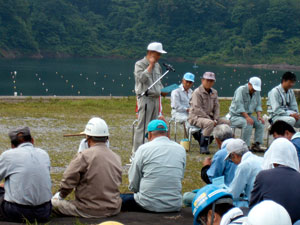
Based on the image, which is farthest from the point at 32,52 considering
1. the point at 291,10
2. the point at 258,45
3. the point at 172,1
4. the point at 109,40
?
the point at 291,10

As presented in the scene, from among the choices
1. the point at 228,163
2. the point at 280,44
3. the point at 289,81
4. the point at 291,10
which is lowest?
the point at 228,163

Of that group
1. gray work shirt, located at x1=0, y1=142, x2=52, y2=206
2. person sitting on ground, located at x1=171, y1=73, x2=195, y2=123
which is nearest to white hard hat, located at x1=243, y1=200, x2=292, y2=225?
gray work shirt, located at x1=0, y1=142, x2=52, y2=206

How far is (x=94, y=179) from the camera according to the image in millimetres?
5023

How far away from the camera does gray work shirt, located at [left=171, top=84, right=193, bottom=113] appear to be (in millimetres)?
10320

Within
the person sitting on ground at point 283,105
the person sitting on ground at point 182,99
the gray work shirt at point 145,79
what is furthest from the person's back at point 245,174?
the person sitting on ground at point 182,99

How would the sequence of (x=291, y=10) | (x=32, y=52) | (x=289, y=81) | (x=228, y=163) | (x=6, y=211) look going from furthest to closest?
(x=291, y=10) < (x=32, y=52) < (x=289, y=81) < (x=228, y=163) < (x=6, y=211)

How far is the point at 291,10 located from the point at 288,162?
94.8 metres

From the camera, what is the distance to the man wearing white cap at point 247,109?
379 inches

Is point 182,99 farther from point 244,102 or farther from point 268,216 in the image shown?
point 268,216

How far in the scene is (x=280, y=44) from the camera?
89.0 meters

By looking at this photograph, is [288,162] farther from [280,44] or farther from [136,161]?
[280,44]

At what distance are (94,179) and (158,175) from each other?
2.15 ft

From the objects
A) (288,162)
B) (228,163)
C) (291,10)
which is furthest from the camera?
(291,10)

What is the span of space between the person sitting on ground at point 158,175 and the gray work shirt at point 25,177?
971 millimetres
